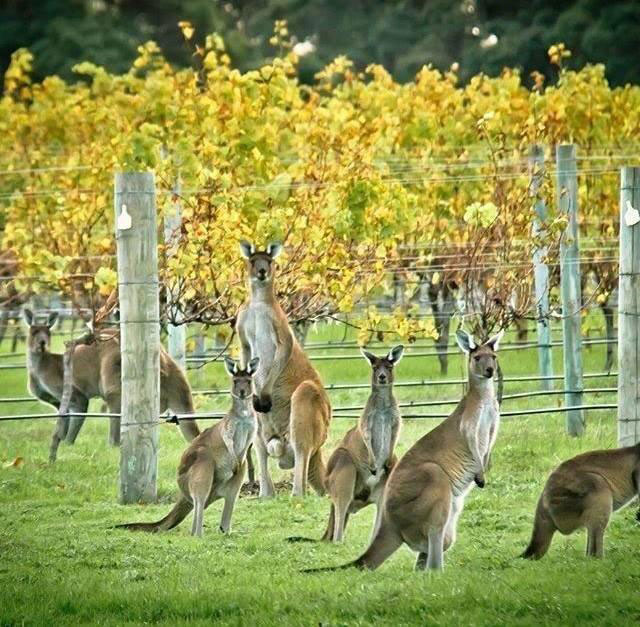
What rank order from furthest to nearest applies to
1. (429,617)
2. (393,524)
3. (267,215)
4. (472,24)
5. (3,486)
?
(472,24), (267,215), (3,486), (393,524), (429,617)

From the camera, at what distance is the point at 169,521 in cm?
1170

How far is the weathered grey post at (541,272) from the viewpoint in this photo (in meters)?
17.0

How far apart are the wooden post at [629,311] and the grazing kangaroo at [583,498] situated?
6.39 feet

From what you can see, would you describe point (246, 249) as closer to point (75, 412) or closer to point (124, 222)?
point (124, 222)

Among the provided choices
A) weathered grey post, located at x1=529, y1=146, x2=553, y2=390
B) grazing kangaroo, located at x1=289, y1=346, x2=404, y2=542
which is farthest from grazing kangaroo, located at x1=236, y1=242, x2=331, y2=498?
weathered grey post, located at x1=529, y1=146, x2=553, y2=390

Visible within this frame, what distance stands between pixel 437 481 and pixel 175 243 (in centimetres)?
692

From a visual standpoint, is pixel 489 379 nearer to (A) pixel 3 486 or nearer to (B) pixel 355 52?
(A) pixel 3 486

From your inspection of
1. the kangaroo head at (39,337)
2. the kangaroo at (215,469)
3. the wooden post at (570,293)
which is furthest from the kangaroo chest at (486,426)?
the kangaroo head at (39,337)

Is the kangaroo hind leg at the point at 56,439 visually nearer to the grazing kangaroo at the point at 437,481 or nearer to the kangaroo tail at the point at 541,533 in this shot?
the grazing kangaroo at the point at 437,481

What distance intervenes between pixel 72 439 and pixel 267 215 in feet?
10.7

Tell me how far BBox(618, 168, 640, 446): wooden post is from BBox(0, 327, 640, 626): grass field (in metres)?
0.68

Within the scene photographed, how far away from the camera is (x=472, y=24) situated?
162 ft

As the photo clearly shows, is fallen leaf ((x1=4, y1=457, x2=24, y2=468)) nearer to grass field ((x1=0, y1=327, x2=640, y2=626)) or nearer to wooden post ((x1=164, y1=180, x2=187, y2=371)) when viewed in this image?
grass field ((x1=0, y1=327, x2=640, y2=626))

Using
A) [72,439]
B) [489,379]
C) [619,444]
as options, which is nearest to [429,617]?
[489,379]
